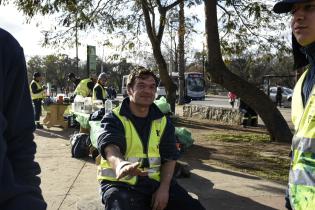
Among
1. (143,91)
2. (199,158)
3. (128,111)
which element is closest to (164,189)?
(128,111)

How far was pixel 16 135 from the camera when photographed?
5.28 ft

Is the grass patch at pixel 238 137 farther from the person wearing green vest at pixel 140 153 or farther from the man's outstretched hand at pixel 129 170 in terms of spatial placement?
the man's outstretched hand at pixel 129 170

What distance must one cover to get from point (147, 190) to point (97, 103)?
7.58m

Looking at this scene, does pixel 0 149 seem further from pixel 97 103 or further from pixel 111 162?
pixel 97 103

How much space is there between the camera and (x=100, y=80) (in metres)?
12.6

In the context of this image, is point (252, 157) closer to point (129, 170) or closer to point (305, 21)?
point (129, 170)

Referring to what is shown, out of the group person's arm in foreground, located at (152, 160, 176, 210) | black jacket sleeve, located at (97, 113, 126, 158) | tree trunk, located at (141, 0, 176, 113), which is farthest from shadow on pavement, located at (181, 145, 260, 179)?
tree trunk, located at (141, 0, 176, 113)

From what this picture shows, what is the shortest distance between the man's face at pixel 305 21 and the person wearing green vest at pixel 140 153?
151cm

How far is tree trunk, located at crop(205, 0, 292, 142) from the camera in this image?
1166 centimetres

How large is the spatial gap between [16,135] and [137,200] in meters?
1.79

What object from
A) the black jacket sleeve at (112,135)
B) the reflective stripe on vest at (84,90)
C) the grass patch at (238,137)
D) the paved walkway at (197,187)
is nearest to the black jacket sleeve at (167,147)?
the black jacket sleeve at (112,135)

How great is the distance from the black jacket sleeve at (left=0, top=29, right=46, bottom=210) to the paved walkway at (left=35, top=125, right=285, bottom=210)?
8.05 ft

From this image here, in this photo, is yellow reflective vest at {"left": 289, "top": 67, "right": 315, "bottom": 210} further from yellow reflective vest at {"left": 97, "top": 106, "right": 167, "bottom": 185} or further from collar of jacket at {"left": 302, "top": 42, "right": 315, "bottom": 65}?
yellow reflective vest at {"left": 97, "top": 106, "right": 167, "bottom": 185}

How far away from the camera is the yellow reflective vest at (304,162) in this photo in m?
1.77
